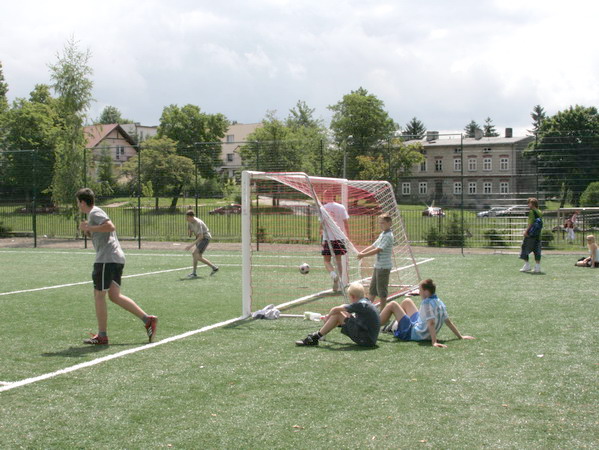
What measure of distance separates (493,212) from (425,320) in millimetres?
17743

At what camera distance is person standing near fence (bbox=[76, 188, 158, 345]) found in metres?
7.95

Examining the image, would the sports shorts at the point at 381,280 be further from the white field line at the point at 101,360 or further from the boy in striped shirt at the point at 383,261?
the white field line at the point at 101,360

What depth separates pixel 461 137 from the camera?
2383 centimetres

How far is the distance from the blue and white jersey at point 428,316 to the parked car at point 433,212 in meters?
17.4

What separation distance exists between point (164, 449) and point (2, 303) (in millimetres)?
8071

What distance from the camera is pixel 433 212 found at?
83.6 feet

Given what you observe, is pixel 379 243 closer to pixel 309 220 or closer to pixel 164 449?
pixel 164 449

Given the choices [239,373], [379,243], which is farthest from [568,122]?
[239,373]

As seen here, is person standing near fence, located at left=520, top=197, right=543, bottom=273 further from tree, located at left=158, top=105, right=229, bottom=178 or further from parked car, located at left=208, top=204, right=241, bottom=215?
tree, located at left=158, top=105, right=229, bottom=178

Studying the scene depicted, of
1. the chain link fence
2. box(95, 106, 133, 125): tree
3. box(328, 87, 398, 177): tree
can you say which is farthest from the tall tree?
box(95, 106, 133, 125): tree

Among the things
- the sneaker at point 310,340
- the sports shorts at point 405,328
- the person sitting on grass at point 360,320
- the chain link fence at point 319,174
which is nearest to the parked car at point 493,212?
the chain link fence at point 319,174

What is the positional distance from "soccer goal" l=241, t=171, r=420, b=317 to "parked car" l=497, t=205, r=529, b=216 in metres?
8.65

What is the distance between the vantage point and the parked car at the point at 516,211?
24458mm

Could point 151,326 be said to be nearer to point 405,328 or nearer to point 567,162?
point 405,328
